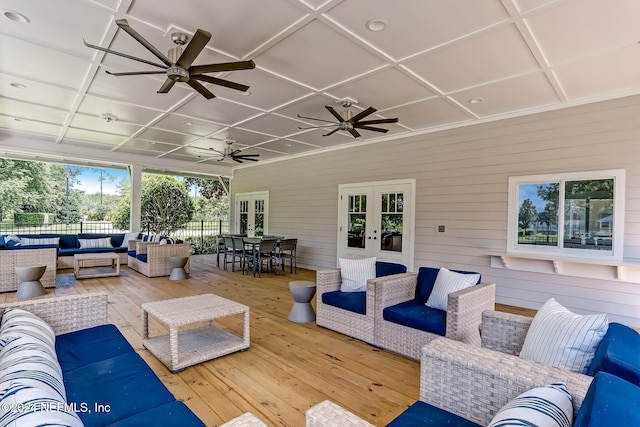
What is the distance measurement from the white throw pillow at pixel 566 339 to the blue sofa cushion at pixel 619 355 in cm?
5

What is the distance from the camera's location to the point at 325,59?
11.3 feet

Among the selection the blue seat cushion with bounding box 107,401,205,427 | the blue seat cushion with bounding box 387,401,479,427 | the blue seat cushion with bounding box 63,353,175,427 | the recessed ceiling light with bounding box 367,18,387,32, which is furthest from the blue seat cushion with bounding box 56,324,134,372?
the recessed ceiling light with bounding box 367,18,387,32

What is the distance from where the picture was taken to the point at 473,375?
1516mm

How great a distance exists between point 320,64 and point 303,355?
309cm

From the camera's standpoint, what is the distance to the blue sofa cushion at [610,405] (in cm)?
82

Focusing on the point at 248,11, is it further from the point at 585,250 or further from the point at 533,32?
the point at 585,250

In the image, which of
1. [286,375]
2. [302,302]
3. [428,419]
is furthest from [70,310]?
[428,419]

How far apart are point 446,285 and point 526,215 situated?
2704 mm

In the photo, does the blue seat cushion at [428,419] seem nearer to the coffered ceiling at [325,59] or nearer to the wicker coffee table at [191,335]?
the wicker coffee table at [191,335]

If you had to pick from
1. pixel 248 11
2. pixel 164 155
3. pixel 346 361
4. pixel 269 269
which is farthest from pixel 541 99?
pixel 164 155

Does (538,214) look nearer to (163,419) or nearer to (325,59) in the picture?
(325,59)

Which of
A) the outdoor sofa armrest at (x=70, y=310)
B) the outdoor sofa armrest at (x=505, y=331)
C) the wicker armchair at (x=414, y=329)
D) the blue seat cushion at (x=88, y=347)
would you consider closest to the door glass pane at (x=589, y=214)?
the wicker armchair at (x=414, y=329)

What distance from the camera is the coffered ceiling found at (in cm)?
268

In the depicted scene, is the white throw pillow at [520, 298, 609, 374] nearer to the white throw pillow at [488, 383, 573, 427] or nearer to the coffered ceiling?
the white throw pillow at [488, 383, 573, 427]
